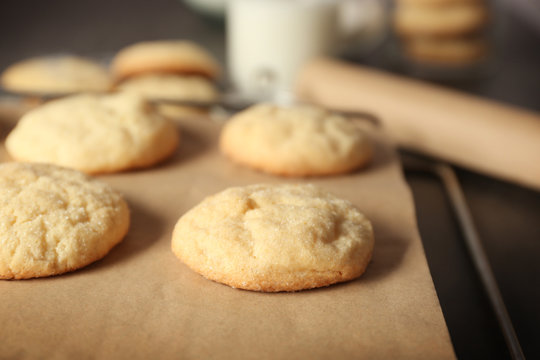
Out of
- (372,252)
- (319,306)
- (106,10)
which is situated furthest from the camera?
(106,10)

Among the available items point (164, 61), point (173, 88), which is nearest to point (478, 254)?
point (173, 88)

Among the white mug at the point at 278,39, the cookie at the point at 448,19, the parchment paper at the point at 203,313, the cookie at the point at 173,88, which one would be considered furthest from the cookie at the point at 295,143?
the cookie at the point at 448,19

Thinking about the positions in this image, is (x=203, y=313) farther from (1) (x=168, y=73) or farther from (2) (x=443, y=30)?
(2) (x=443, y=30)

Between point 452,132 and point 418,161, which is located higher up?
point 452,132

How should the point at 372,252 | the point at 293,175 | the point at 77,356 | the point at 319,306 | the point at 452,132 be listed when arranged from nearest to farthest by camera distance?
the point at 77,356
the point at 319,306
the point at 372,252
the point at 293,175
the point at 452,132

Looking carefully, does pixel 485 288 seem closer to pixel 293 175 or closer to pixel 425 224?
pixel 425 224

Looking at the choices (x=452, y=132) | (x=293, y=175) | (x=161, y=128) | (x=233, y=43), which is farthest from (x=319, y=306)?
(x=233, y=43)

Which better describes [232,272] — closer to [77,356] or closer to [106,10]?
[77,356]

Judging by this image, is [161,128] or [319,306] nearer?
[319,306]
